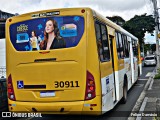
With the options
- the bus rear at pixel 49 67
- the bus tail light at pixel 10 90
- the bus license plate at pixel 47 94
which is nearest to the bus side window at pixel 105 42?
the bus rear at pixel 49 67

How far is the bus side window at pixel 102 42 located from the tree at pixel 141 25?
143ft

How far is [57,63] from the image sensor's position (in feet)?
22.7

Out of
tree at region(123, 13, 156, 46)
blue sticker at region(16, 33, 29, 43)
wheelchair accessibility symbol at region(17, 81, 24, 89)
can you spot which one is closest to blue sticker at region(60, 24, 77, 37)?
blue sticker at region(16, 33, 29, 43)

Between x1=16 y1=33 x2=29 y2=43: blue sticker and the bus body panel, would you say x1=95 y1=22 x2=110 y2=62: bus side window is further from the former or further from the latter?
x1=16 y1=33 x2=29 y2=43: blue sticker

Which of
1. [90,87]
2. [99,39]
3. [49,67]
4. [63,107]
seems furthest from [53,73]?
[99,39]

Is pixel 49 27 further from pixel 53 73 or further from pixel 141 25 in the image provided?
pixel 141 25

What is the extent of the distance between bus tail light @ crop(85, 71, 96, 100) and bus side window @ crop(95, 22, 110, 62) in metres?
0.70

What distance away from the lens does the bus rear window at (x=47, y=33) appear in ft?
22.6

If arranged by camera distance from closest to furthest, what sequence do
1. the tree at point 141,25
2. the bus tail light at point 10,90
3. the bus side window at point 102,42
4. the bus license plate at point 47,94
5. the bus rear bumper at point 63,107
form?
the bus rear bumper at point 63,107
the bus license plate at point 47,94
the bus side window at point 102,42
the bus tail light at point 10,90
the tree at point 141,25

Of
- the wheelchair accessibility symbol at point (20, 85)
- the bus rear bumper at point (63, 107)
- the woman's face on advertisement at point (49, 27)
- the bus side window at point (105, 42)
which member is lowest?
the bus rear bumper at point (63, 107)

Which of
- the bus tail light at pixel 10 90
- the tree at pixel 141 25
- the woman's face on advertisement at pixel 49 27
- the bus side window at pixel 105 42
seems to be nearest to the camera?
the woman's face on advertisement at pixel 49 27

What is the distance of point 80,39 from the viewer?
6812 millimetres

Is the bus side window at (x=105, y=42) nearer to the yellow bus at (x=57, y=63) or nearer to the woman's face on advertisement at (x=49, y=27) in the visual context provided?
the yellow bus at (x=57, y=63)

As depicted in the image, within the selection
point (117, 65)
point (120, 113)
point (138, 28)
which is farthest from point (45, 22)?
point (138, 28)
